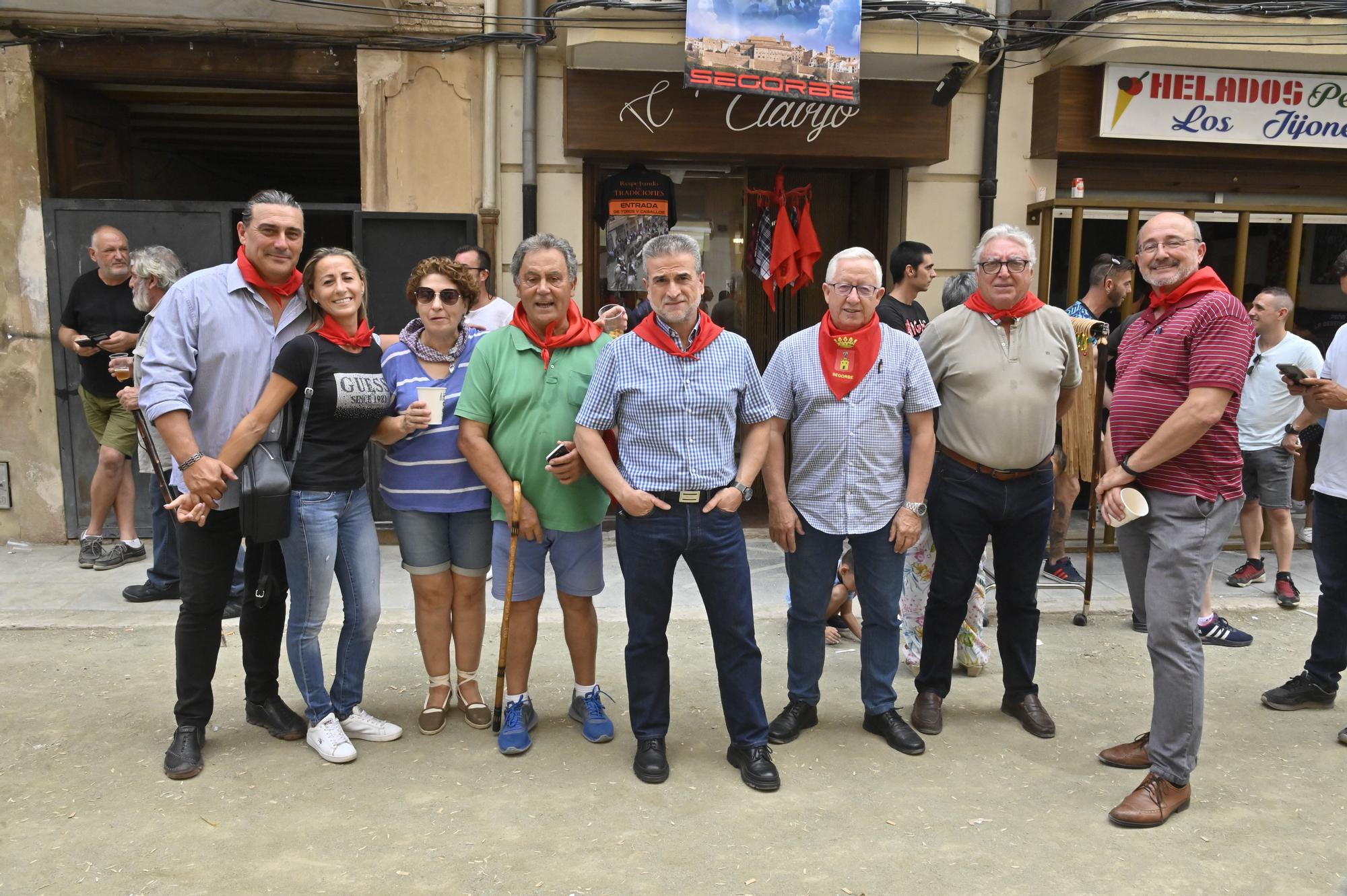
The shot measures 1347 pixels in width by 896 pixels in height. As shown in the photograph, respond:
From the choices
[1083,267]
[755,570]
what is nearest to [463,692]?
[755,570]

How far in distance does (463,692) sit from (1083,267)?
616 cm

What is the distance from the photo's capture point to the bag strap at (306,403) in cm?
361

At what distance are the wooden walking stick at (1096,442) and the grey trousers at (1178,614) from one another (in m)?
1.78

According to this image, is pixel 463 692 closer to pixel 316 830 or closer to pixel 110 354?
pixel 316 830

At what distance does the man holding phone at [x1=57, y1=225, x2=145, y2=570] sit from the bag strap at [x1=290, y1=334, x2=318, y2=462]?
10.3 feet

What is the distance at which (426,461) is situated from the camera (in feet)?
12.8

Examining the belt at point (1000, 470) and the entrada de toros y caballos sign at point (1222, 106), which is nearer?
the belt at point (1000, 470)

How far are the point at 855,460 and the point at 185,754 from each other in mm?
2685

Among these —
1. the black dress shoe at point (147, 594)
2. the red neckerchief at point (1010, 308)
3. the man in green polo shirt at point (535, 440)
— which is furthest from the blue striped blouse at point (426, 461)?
the black dress shoe at point (147, 594)

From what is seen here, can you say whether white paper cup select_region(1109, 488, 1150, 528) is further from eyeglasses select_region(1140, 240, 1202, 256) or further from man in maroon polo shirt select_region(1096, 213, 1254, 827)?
eyeglasses select_region(1140, 240, 1202, 256)

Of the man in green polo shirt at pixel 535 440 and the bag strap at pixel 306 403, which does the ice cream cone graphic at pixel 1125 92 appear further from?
the bag strap at pixel 306 403

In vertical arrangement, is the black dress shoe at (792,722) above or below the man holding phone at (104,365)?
below

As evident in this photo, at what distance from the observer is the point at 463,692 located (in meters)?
4.21

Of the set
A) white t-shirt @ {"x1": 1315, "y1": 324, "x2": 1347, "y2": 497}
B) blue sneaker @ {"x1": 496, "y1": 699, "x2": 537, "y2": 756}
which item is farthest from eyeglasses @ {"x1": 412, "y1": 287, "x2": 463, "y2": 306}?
white t-shirt @ {"x1": 1315, "y1": 324, "x2": 1347, "y2": 497}
